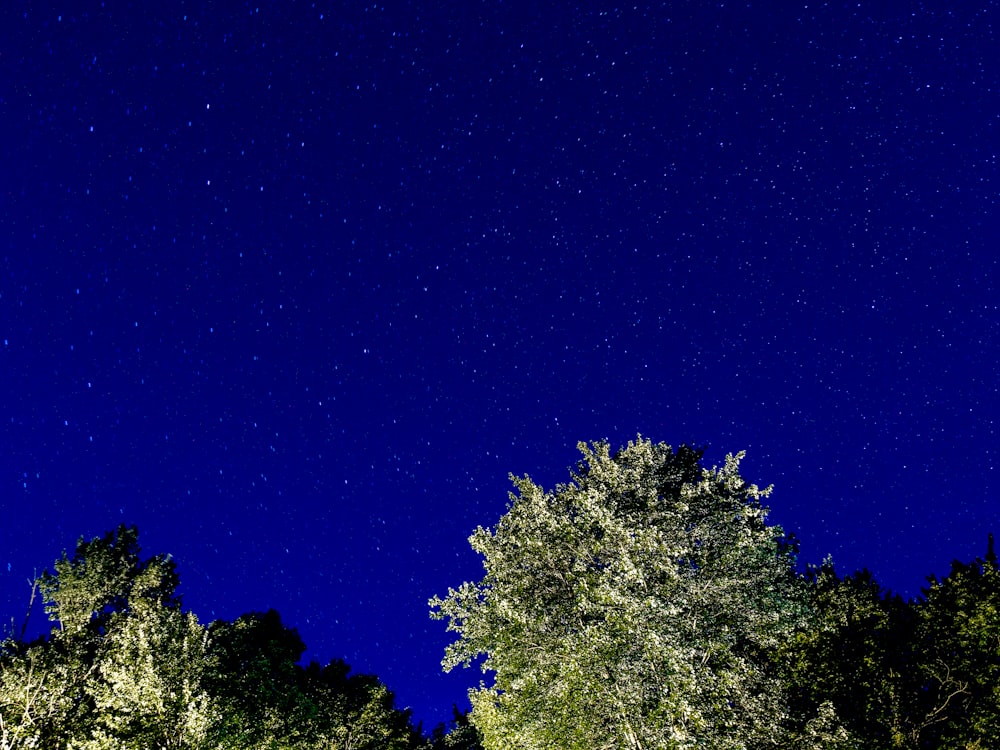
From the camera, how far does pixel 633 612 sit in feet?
63.9

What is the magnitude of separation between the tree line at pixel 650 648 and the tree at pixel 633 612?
0.09 meters

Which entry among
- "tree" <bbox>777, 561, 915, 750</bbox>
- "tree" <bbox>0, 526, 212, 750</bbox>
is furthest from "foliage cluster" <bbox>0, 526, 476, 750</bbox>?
"tree" <bbox>777, 561, 915, 750</bbox>

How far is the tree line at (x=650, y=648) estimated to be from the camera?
19.7 m

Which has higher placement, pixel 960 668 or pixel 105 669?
pixel 105 669

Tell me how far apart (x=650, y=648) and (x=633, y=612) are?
1.25 metres

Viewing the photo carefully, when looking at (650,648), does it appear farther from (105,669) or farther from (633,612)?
(105,669)

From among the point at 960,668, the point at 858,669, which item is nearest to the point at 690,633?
the point at 858,669

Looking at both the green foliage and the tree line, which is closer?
the tree line

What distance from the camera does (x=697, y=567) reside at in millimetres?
23359

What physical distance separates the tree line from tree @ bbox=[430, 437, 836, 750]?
0.30 feet

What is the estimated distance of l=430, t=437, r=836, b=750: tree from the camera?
19.0 m

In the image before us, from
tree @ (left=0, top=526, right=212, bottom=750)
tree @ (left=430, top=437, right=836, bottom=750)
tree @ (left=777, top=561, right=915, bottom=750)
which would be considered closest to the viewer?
tree @ (left=430, top=437, right=836, bottom=750)

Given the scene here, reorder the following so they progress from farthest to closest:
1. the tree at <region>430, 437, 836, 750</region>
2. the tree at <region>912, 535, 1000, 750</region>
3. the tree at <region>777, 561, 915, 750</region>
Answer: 1. the tree at <region>777, 561, 915, 750</region>
2. the tree at <region>912, 535, 1000, 750</region>
3. the tree at <region>430, 437, 836, 750</region>

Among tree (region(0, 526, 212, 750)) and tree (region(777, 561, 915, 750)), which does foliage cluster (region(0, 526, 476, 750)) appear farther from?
tree (region(777, 561, 915, 750))
